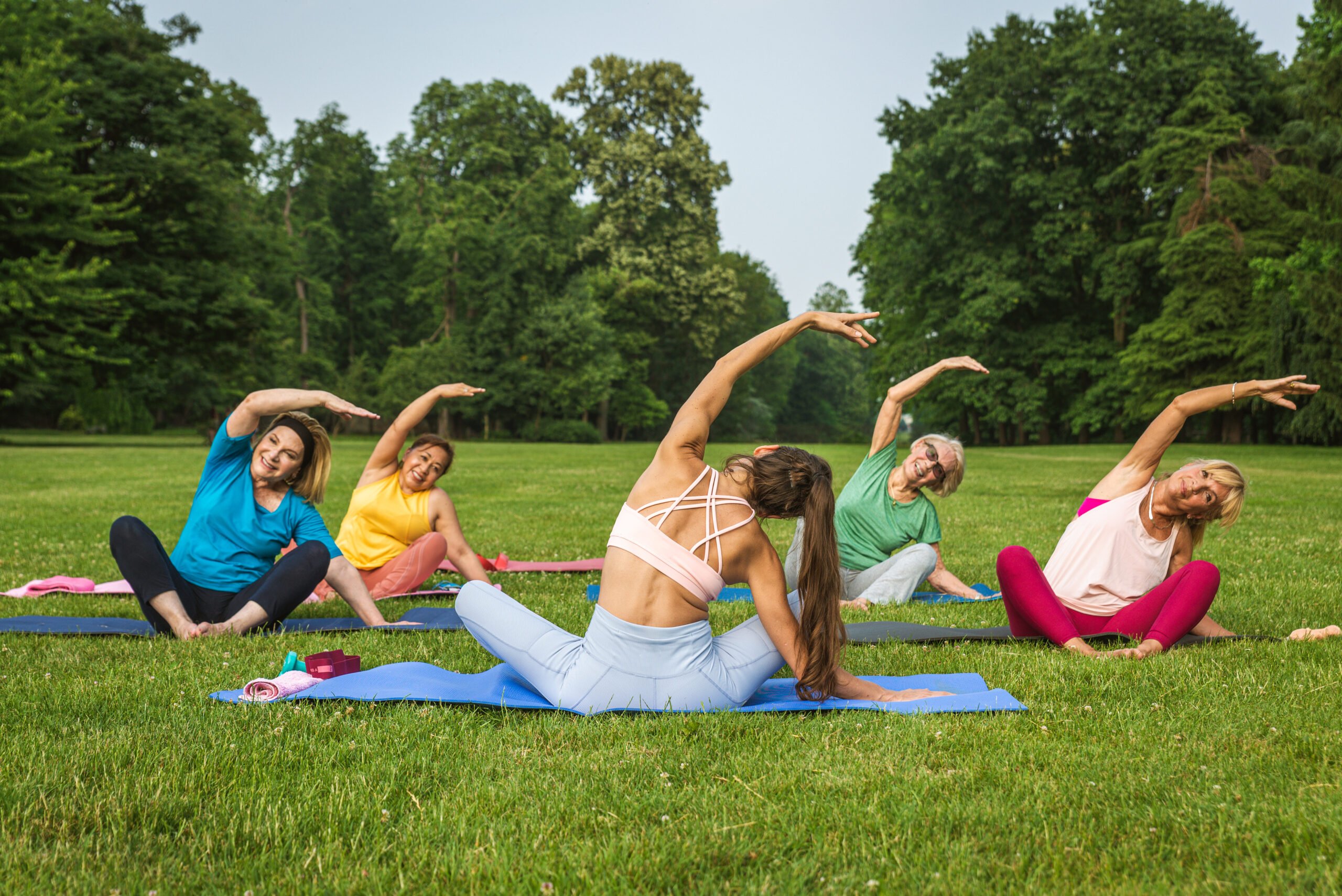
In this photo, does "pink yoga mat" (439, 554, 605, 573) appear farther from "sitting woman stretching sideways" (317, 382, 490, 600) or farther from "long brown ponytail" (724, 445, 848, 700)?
"long brown ponytail" (724, 445, 848, 700)

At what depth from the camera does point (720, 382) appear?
13.0 feet

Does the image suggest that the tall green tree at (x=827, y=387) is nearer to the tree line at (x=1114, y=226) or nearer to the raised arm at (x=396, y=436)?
the tree line at (x=1114, y=226)

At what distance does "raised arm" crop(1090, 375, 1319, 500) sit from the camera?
5309mm

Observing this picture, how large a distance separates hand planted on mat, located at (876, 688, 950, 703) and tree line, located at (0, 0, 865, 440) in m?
30.0

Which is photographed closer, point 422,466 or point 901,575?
point 901,575

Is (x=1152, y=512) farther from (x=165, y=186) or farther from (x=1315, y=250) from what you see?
(x=165, y=186)

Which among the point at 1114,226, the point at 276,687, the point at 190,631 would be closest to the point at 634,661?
the point at 276,687

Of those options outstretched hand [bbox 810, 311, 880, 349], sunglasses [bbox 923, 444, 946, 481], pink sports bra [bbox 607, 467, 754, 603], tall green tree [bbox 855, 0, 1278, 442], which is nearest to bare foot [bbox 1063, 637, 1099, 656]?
sunglasses [bbox 923, 444, 946, 481]

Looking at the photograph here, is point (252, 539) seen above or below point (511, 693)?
above

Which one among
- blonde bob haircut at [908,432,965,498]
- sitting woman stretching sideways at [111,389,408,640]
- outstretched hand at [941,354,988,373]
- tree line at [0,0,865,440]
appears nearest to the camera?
sitting woman stretching sideways at [111,389,408,640]

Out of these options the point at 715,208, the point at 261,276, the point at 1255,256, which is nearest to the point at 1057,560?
the point at 1255,256

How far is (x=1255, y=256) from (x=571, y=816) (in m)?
37.0

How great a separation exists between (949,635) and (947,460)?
1.62 m

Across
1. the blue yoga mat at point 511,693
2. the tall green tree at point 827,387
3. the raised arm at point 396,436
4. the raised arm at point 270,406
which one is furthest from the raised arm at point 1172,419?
the tall green tree at point 827,387
